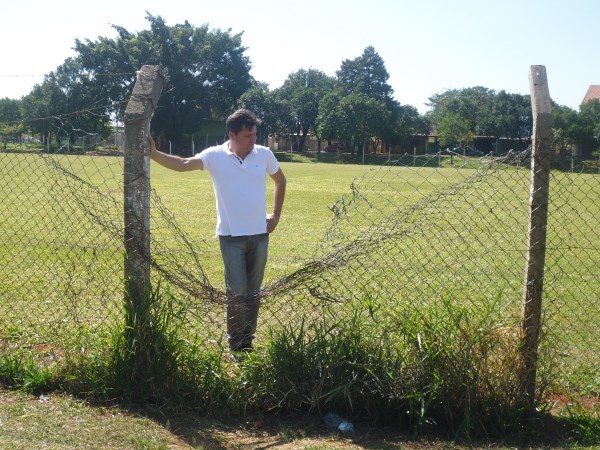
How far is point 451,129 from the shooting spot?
69.1 m

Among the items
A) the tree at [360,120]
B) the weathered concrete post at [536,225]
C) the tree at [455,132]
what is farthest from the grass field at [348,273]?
the tree at [360,120]

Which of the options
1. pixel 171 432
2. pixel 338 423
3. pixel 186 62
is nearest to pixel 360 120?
pixel 186 62

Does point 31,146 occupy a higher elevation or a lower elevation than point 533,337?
higher

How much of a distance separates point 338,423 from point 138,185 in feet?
6.35

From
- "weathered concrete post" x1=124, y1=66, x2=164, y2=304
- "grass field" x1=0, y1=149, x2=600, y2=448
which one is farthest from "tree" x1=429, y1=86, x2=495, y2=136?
"weathered concrete post" x1=124, y1=66, x2=164, y2=304

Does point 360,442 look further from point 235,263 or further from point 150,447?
point 235,263

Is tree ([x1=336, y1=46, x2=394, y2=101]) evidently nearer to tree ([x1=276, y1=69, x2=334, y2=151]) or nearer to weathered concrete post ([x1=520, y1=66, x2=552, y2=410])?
tree ([x1=276, y1=69, x2=334, y2=151])

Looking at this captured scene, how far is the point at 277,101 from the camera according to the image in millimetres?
71250

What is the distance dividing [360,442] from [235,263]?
1541 millimetres

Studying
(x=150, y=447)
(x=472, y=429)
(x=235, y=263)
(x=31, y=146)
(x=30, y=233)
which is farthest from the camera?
(x=30, y=233)

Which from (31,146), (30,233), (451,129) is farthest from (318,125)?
(31,146)

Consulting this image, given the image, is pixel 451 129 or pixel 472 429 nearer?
pixel 472 429

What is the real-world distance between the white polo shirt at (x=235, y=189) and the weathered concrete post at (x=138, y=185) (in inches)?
22.0

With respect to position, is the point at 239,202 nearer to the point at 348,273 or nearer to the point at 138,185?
the point at 138,185
